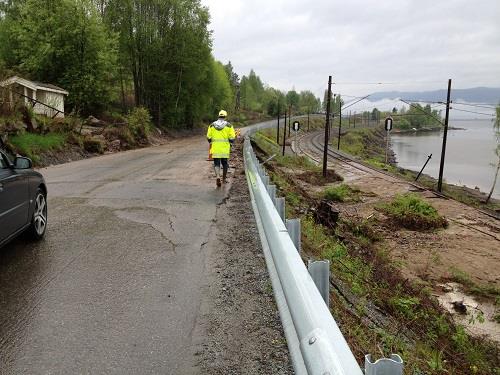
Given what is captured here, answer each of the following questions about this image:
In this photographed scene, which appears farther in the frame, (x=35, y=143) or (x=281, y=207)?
(x=35, y=143)

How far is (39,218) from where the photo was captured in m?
6.21

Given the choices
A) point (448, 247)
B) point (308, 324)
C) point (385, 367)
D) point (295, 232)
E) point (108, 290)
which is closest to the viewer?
point (385, 367)

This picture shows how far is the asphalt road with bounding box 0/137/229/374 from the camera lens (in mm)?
3248

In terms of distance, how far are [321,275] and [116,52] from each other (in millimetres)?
38088

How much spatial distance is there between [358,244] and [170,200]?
5206 mm

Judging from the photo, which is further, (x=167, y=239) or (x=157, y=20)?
(x=157, y=20)

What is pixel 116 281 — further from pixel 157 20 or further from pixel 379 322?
pixel 157 20

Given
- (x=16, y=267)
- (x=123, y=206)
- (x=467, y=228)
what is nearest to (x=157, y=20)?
(x=467, y=228)

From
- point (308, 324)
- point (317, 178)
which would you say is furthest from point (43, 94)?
point (308, 324)

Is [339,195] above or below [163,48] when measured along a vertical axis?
below

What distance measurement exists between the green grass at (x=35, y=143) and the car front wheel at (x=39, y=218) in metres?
12.1

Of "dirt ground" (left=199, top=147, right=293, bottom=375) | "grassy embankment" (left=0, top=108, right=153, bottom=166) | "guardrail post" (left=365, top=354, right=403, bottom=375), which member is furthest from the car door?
"grassy embankment" (left=0, top=108, right=153, bottom=166)

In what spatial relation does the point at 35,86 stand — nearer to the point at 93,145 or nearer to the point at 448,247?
the point at 93,145

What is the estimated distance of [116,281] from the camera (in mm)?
4734
